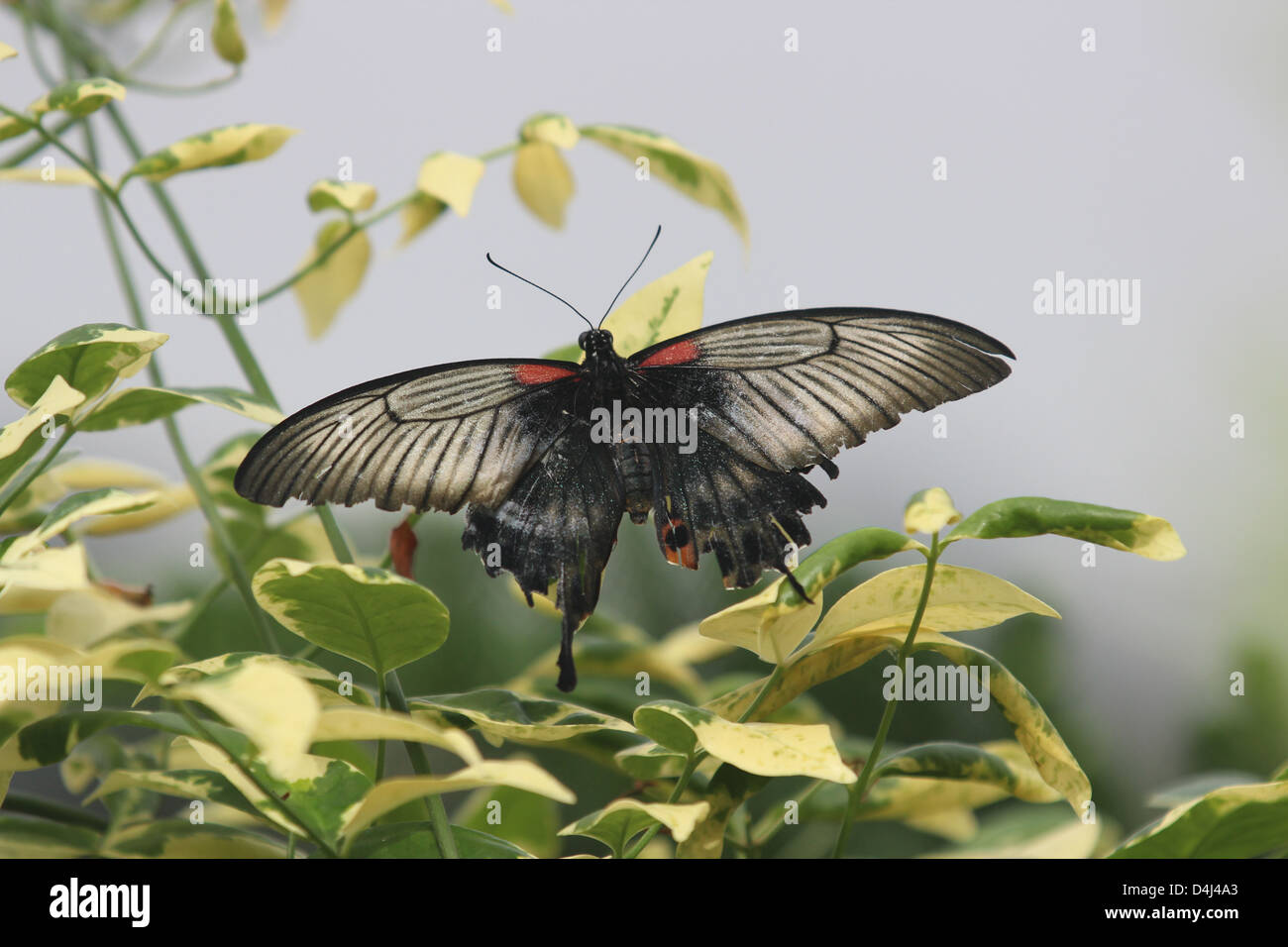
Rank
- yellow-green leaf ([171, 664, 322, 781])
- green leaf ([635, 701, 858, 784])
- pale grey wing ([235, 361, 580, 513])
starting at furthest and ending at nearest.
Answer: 1. pale grey wing ([235, 361, 580, 513])
2. green leaf ([635, 701, 858, 784])
3. yellow-green leaf ([171, 664, 322, 781])

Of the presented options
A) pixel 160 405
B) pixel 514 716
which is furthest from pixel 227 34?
pixel 514 716

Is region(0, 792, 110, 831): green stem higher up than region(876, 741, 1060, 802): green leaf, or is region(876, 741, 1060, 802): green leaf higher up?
region(876, 741, 1060, 802): green leaf

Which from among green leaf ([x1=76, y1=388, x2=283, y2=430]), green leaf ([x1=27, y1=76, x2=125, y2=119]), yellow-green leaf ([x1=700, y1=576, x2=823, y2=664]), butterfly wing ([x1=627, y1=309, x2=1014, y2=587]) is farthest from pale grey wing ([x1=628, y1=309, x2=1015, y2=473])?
green leaf ([x1=27, y1=76, x2=125, y2=119])

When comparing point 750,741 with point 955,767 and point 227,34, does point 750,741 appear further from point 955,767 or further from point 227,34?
point 227,34

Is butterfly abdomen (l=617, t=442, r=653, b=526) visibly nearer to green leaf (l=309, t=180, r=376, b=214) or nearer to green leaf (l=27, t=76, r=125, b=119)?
green leaf (l=309, t=180, r=376, b=214)

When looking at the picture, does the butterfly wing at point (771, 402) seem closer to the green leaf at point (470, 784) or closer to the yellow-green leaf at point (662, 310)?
the yellow-green leaf at point (662, 310)

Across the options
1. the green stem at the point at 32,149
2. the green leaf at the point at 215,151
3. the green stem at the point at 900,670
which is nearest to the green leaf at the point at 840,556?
the green stem at the point at 900,670
